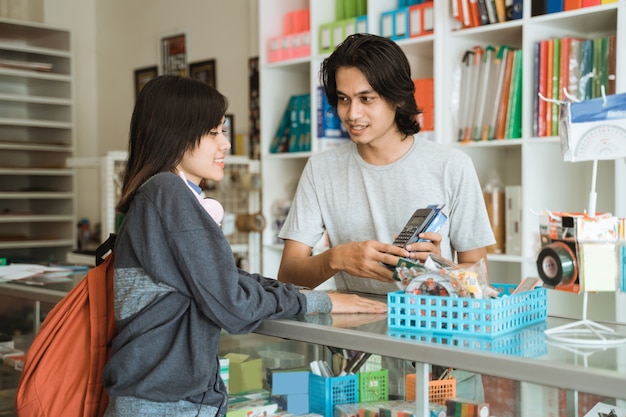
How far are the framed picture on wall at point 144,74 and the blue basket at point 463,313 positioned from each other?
4151mm

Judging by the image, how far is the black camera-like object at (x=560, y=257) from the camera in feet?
3.92

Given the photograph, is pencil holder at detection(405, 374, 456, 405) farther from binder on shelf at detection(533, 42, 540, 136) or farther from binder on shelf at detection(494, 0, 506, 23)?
binder on shelf at detection(494, 0, 506, 23)

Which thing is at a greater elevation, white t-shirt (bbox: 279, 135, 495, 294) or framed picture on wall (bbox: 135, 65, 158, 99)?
framed picture on wall (bbox: 135, 65, 158, 99)

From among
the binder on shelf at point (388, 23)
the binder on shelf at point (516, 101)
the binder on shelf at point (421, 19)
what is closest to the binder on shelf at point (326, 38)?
the binder on shelf at point (388, 23)

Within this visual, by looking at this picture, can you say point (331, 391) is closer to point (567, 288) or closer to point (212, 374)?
point (212, 374)

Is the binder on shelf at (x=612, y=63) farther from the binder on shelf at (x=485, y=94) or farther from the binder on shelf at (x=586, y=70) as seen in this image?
the binder on shelf at (x=485, y=94)

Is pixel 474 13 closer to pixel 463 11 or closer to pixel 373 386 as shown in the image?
pixel 463 11

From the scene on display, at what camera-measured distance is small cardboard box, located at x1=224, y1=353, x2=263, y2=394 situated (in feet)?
5.58

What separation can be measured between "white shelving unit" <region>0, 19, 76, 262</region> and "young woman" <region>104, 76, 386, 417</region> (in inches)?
170

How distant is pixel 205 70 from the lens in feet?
15.5

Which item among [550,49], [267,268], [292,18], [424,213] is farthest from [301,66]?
[424,213]

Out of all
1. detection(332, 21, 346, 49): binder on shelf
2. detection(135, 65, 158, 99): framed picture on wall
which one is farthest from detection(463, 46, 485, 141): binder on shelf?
detection(135, 65, 158, 99): framed picture on wall

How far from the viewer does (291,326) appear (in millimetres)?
1424

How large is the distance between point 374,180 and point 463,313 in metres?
0.78
